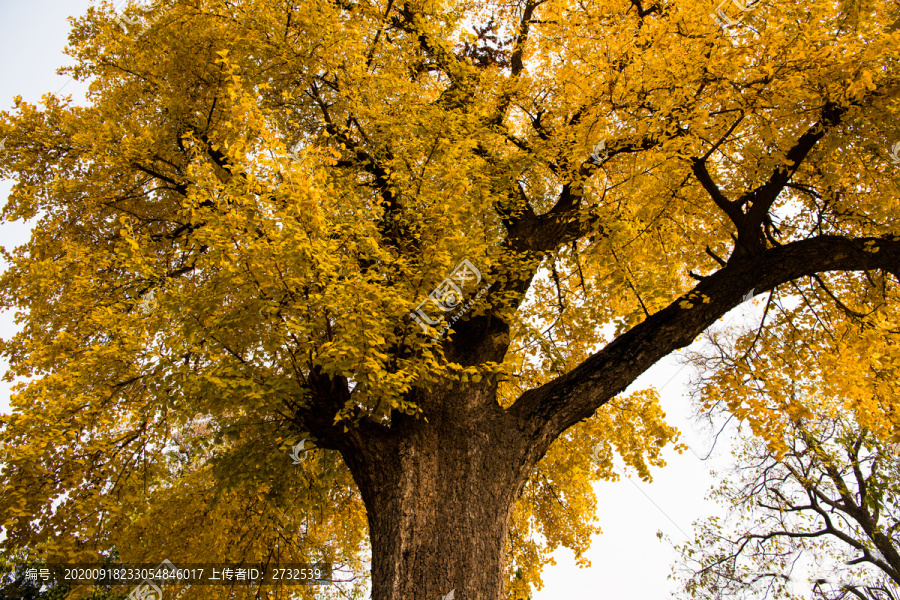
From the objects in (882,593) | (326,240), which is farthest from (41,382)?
(882,593)

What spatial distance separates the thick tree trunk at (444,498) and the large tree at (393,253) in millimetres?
21

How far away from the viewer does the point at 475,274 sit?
446 centimetres

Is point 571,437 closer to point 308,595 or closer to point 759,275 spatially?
point 759,275

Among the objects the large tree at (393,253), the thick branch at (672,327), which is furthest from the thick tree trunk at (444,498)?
the thick branch at (672,327)

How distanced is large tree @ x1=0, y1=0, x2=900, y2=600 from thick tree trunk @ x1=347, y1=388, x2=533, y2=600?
21 millimetres

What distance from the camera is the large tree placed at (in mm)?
3820

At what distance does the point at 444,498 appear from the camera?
3.96 m

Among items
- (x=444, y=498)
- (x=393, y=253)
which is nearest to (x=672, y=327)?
(x=444, y=498)

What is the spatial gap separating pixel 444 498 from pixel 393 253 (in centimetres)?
255

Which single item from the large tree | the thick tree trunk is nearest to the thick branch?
the large tree

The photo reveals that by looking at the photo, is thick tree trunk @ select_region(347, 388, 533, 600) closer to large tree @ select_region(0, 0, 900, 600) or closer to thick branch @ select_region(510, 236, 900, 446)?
large tree @ select_region(0, 0, 900, 600)

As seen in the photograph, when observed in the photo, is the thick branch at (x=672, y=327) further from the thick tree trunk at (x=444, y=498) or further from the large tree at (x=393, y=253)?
the thick tree trunk at (x=444, y=498)

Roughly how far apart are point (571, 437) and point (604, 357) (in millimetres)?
3416

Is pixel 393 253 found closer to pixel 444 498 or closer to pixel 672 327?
pixel 444 498
